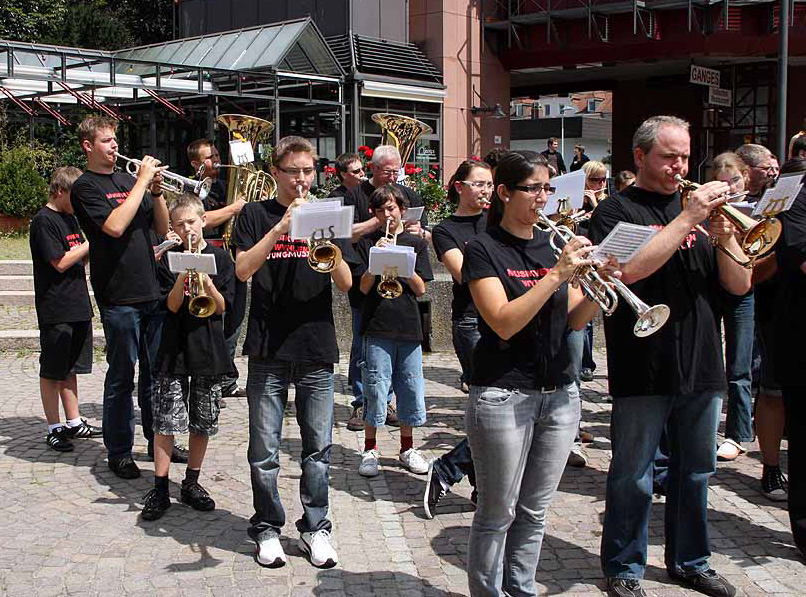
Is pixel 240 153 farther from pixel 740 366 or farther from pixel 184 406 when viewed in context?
pixel 740 366

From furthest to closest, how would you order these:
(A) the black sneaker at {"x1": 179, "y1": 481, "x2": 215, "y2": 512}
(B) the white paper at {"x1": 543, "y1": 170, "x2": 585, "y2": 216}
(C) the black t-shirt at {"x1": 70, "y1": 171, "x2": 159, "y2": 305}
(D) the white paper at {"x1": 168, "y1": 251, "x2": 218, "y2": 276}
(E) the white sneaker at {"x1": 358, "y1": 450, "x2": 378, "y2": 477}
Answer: (E) the white sneaker at {"x1": 358, "y1": 450, "x2": 378, "y2": 477} → (C) the black t-shirt at {"x1": 70, "y1": 171, "x2": 159, "y2": 305} → (A) the black sneaker at {"x1": 179, "y1": 481, "x2": 215, "y2": 512} → (B) the white paper at {"x1": 543, "y1": 170, "x2": 585, "y2": 216} → (D) the white paper at {"x1": 168, "y1": 251, "x2": 218, "y2": 276}

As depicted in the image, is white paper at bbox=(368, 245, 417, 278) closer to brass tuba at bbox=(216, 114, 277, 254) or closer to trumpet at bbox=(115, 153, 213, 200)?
trumpet at bbox=(115, 153, 213, 200)

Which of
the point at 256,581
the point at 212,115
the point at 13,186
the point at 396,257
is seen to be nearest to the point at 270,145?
the point at 212,115

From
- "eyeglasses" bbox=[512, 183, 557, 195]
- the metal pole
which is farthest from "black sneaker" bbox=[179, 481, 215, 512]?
the metal pole

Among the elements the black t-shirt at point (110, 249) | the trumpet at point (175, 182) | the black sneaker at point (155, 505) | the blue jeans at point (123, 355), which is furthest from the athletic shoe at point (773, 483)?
the trumpet at point (175, 182)

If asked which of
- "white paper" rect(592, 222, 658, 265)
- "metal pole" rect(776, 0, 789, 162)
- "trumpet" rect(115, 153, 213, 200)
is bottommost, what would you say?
"white paper" rect(592, 222, 658, 265)

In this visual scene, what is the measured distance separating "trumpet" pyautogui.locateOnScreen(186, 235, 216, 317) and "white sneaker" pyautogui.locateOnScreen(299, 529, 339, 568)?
128 centimetres

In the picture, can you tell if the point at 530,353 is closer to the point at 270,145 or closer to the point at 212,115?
the point at 270,145

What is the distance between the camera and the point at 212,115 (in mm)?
19781

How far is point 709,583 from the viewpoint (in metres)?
4.11

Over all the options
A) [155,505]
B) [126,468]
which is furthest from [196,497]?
[126,468]

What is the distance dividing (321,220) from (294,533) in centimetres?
170

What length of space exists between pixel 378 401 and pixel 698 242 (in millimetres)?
2472

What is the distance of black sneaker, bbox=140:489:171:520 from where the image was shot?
16.6ft
